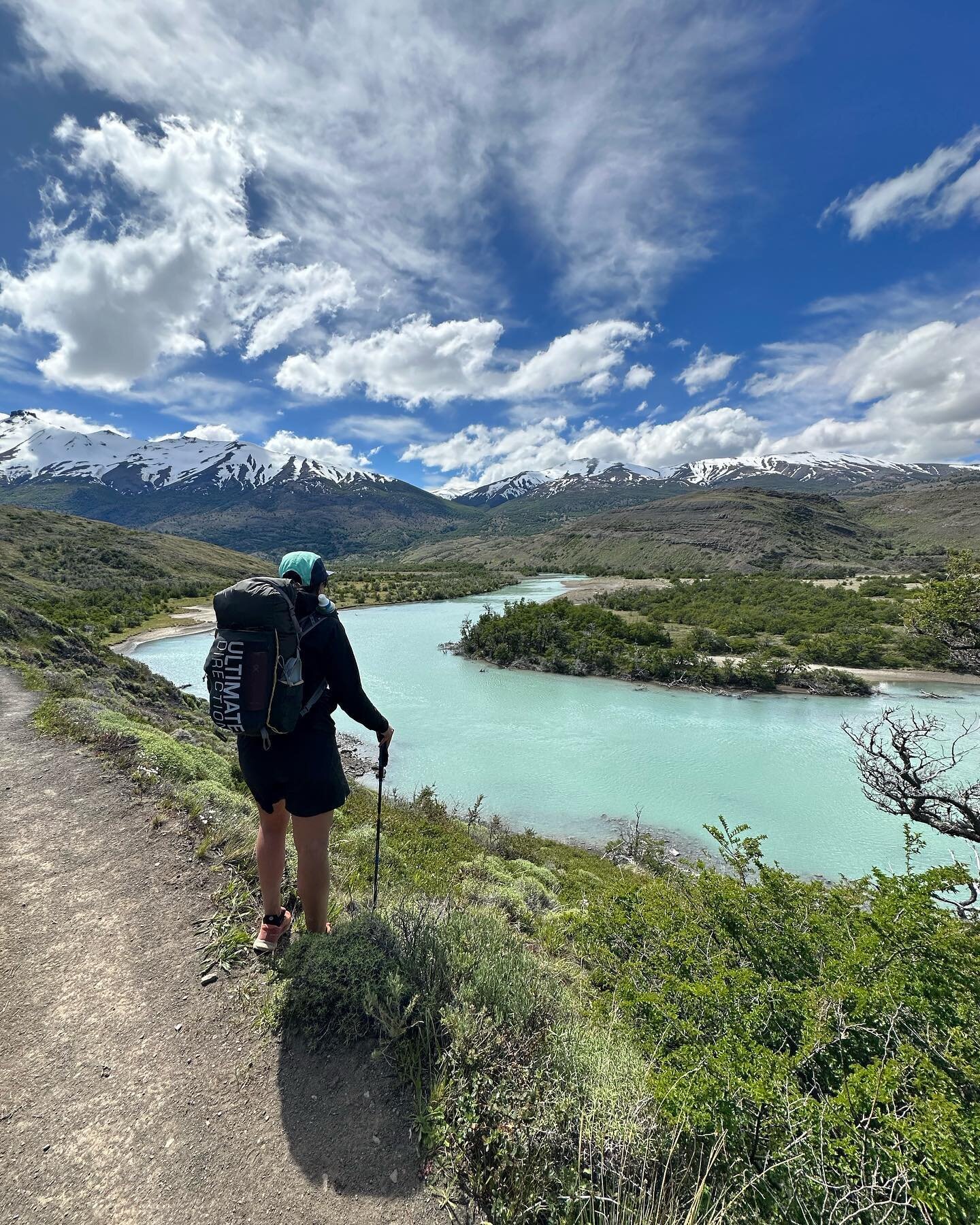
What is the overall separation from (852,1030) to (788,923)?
1830 mm

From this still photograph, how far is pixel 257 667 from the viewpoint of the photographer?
2986 mm

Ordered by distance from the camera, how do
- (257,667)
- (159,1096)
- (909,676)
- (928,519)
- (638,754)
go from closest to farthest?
(159,1096), (257,667), (638,754), (909,676), (928,519)

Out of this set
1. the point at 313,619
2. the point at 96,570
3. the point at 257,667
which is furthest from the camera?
the point at 96,570

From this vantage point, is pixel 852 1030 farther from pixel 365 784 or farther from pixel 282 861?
pixel 365 784

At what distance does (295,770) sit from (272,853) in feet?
2.72

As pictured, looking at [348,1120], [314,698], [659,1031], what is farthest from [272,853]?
[659,1031]

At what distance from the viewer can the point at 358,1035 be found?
9.94ft

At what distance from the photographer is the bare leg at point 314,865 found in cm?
336

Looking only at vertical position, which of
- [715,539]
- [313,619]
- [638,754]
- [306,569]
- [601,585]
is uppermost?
[715,539]

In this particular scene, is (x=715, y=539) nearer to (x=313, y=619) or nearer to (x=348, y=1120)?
(x=313, y=619)

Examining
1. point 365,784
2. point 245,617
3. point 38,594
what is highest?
point 245,617

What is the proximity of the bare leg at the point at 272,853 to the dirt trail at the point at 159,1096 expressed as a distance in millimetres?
569

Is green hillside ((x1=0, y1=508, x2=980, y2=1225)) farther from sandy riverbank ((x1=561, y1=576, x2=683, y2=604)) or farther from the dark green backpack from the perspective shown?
sandy riverbank ((x1=561, y1=576, x2=683, y2=604))

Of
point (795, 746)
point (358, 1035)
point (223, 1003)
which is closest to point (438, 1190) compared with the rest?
point (358, 1035)
